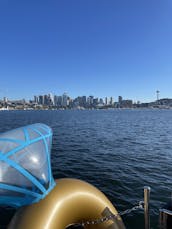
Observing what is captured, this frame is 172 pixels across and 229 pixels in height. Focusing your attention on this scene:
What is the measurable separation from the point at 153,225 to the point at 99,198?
435 cm

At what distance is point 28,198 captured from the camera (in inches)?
161

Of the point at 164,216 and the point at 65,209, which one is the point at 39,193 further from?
the point at 164,216

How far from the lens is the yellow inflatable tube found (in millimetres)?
3891

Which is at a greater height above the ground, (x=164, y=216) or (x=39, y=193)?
(x=39, y=193)

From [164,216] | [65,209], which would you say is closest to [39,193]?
[65,209]

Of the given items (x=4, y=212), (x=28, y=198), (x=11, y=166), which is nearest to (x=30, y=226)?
(x=28, y=198)

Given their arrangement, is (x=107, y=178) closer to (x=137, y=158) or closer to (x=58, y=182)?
(x=137, y=158)

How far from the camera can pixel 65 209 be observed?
435 centimetres

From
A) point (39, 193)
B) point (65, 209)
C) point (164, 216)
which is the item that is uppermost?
point (39, 193)

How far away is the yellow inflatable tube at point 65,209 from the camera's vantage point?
3.89 metres

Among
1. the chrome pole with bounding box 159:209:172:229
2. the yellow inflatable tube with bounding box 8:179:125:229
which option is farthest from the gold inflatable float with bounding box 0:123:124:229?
the chrome pole with bounding box 159:209:172:229

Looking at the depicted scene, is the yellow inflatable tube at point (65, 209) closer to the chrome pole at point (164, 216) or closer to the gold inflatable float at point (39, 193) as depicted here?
the gold inflatable float at point (39, 193)

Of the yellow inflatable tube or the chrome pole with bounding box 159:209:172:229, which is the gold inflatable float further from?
the chrome pole with bounding box 159:209:172:229

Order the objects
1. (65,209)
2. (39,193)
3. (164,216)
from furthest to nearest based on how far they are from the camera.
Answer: (164,216) → (65,209) → (39,193)
